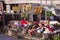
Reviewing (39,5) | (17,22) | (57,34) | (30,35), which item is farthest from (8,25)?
(57,34)

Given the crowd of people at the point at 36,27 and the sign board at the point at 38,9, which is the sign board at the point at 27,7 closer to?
the crowd of people at the point at 36,27

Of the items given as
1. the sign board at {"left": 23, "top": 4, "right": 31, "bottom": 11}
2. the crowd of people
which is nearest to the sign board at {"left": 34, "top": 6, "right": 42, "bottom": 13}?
the crowd of people

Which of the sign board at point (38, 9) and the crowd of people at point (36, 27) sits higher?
the sign board at point (38, 9)

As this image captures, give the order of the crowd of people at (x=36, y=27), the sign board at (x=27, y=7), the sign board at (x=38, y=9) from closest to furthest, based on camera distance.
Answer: the crowd of people at (x=36, y=27) < the sign board at (x=38, y=9) < the sign board at (x=27, y=7)

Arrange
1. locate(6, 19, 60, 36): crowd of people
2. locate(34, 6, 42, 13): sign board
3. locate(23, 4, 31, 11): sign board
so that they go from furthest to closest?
locate(23, 4, 31, 11): sign board, locate(34, 6, 42, 13): sign board, locate(6, 19, 60, 36): crowd of people

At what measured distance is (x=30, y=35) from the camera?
1364 cm

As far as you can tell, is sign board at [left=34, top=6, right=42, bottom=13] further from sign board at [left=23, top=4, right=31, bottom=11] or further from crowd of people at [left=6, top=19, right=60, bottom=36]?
sign board at [left=23, top=4, right=31, bottom=11]

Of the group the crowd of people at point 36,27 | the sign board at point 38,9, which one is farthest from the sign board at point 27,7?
the sign board at point 38,9

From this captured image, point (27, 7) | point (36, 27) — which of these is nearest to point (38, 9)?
point (36, 27)

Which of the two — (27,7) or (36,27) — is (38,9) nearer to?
(36,27)

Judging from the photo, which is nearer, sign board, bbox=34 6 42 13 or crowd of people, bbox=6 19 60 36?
crowd of people, bbox=6 19 60 36

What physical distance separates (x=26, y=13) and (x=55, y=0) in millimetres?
1864

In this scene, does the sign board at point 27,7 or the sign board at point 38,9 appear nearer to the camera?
the sign board at point 38,9

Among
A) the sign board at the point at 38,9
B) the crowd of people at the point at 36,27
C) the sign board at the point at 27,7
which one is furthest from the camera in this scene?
the sign board at the point at 27,7
